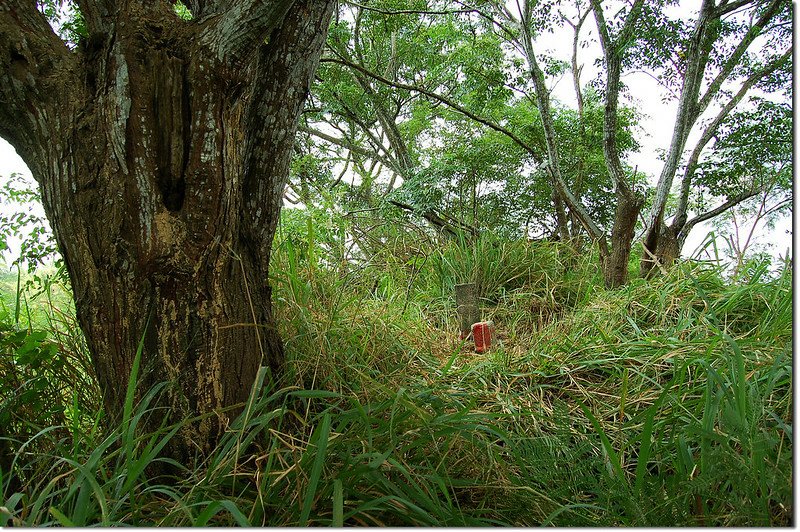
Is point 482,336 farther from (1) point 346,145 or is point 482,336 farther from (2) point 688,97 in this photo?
(1) point 346,145

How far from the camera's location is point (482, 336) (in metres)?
2.15

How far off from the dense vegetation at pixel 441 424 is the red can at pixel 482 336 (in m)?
0.12

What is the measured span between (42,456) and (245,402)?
371 millimetres

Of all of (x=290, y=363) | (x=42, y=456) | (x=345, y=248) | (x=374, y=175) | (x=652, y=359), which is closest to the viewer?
(x=42, y=456)

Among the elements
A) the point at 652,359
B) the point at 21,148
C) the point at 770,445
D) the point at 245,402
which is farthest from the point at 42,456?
the point at 652,359

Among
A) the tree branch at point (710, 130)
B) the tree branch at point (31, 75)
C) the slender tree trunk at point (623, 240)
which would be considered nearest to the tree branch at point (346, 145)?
the tree branch at point (710, 130)

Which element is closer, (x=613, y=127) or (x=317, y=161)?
(x=613, y=127)

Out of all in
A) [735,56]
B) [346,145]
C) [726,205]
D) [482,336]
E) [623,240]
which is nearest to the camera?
[482,336]

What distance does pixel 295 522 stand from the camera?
82 cm

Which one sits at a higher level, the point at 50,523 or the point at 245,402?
the point at 245,402

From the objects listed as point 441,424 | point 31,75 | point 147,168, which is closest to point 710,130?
point 441,424

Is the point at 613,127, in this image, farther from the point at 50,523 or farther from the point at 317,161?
the point at 317,161

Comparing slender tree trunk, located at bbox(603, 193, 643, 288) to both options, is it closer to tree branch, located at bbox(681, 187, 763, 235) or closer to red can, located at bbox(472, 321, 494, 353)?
tree branch, located at bbox(681, 187, 763, 235)

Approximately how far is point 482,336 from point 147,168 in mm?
1544
